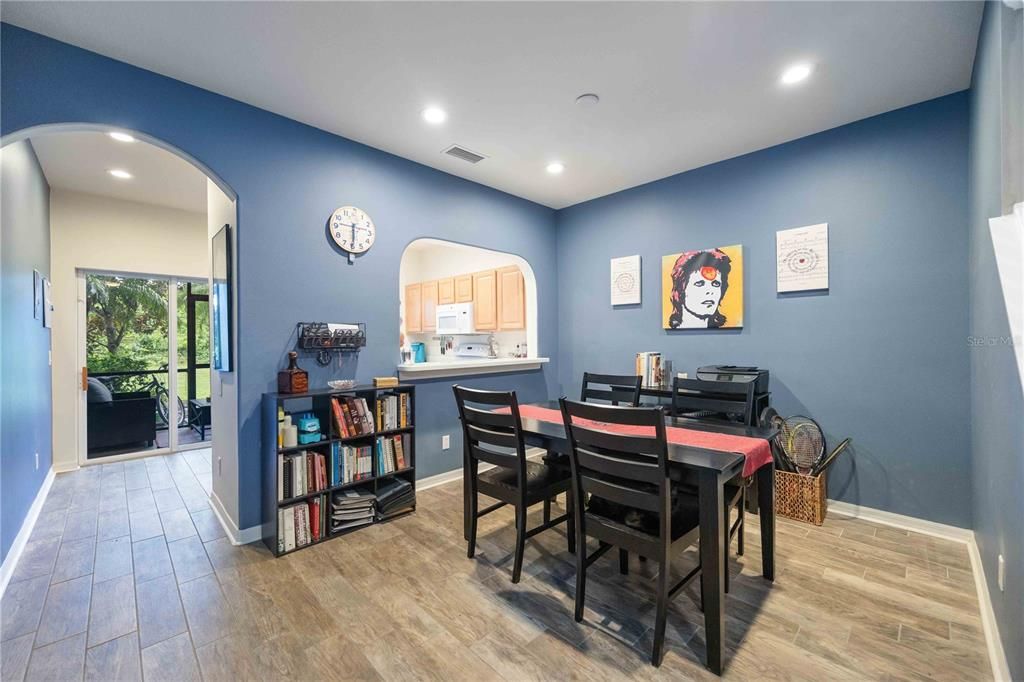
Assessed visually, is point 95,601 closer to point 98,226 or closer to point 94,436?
point 94,436

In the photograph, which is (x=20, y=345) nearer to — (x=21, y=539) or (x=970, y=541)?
(x=21, y=539)

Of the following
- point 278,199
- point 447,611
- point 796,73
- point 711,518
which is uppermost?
point 796,73

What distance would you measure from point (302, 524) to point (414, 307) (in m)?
4.42

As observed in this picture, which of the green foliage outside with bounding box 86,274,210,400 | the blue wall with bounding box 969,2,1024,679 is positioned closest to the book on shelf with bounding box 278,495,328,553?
the blue wall with bounding box 969,2,1024,679

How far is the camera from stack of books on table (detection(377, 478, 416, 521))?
2.99 meters

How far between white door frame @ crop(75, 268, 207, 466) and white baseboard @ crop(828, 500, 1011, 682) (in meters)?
6.43

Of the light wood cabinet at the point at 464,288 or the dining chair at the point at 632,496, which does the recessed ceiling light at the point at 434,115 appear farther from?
the light wood cabinet at the point at 464,288

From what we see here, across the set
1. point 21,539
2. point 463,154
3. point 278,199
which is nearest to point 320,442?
point 278,199

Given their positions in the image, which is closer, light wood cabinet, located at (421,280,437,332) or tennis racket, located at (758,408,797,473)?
tennis racket, located at (758,408,797,473)

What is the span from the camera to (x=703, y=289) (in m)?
3.76

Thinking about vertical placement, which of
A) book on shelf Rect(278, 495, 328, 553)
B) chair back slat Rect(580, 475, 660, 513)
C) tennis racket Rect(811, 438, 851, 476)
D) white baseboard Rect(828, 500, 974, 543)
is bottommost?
white baseboard Rect(828, 500, 974, 543)

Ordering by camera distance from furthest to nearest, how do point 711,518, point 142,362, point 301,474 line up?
point 142,362 → point 301,474 → point 711,518

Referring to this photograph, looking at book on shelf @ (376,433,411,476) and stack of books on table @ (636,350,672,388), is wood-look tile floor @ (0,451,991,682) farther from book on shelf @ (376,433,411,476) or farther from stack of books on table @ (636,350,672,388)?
stack of books on table @ (636,350,672,388)

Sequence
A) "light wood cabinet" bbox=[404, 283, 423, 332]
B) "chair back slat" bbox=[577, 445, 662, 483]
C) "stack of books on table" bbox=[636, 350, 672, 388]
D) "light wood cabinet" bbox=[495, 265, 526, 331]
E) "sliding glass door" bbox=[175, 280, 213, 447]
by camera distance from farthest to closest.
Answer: "light wood cabinet" bbox=[404, 283, 423, 332] < "sliding glass door" bbox=[175, 280, 213, 447] < "light wood cabinet" bbox=[495, 265, 526, 331] < "stack of books on table" bbox=[636, 350, 672, 388] < "chair back slat" bbox=[577, 445, 662, 483]
